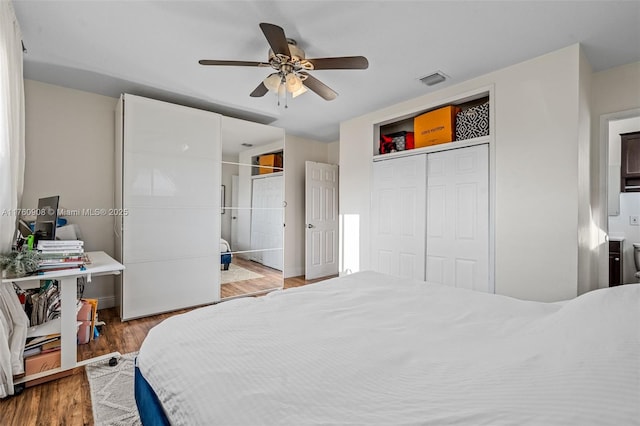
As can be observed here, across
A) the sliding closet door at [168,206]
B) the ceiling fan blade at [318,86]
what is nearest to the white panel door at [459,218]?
the ceiling fan blade at [318,86]

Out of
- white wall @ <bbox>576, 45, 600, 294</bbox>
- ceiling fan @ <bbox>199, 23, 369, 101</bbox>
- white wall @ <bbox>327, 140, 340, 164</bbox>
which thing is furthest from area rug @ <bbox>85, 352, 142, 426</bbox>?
white wall @ <bbox>327, 140, 340, 164</bbox>

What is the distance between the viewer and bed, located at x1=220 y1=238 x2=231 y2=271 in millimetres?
3971

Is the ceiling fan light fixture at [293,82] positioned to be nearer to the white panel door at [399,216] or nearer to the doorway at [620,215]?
the white panel door at [399,216]

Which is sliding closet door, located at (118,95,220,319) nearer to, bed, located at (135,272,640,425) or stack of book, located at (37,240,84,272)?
stack of book, located at (37,240,84,272)

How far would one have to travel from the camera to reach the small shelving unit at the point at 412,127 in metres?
3.17

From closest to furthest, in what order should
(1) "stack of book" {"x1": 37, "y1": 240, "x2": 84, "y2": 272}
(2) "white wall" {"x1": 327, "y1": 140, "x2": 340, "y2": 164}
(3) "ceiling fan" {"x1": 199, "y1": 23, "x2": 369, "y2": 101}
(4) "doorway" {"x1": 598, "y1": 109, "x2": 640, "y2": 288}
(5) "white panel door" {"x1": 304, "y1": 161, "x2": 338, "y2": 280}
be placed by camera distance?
(3) "ceiling fan" {"x1": 199, "y1": 23, "x2": 369, "y2": 101}
(1) "stack of book" {"x1": 37, "y1": 240, "x2": 84, "y2": 272}
(4) "doorway" {"x1": 598, "y1": 109, "x2": 640, "y2": 288}
(5) "white panel door" {"x1": 304, "y1": 161, "x2": 338, "y2": 280}
(2) "white wall" {"x1": 327, "y1": 140, "x2": 340, "y2": 164}

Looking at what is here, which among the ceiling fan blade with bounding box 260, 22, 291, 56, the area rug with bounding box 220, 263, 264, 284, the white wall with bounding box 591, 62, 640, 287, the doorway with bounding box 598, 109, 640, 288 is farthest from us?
the area rug with bounding box 220, 263, 264, 284

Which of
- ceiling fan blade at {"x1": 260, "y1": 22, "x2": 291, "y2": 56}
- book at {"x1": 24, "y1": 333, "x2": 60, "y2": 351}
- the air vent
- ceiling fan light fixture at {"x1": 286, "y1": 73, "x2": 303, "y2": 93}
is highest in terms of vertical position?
the air vent

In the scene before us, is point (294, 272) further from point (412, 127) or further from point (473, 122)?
point (473, 122)

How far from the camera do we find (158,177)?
11.3 feet

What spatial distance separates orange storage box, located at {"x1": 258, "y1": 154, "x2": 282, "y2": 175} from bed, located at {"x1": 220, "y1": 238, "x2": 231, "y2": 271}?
113 cm

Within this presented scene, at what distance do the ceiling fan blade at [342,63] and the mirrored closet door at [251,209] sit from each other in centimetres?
208

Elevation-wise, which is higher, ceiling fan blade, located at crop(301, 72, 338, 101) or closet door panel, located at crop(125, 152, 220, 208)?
ceiling fan blade, located at crop(301, 72, 338, 101)

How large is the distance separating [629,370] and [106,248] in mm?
4397
